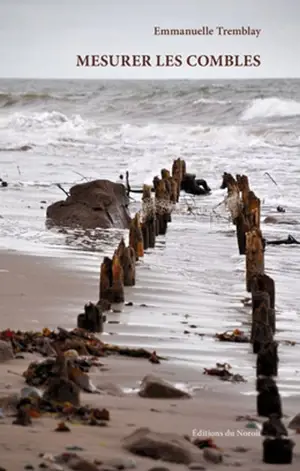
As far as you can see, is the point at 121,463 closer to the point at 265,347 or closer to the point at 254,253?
the point at 265,347

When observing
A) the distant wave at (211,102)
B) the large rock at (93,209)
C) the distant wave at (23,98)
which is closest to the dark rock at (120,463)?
the large rock at (93,209)

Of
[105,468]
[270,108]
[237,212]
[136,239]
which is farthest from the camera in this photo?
[270,108]

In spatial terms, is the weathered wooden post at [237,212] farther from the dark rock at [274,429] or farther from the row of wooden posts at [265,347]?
the dark rock at [274,429]

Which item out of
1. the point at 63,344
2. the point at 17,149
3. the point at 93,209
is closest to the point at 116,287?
the point at 63,344

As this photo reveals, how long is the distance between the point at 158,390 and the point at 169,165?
17785 mm

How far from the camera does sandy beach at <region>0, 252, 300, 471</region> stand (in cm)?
257

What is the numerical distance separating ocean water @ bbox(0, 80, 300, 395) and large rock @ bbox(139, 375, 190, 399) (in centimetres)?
47

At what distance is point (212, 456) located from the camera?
2.61m

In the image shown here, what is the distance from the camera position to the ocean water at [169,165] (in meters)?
5.07

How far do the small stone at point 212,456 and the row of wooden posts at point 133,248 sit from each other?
200 centimetres

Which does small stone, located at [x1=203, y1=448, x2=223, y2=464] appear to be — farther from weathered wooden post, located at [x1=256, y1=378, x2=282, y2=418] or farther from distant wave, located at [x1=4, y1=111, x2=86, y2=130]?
distant wave, located at [x1=4, y1=111, x2=86, y2=130]

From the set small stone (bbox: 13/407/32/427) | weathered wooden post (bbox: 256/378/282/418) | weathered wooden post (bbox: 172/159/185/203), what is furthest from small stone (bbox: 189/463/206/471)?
weathered wooden post (bbox: 172/159/185/203)

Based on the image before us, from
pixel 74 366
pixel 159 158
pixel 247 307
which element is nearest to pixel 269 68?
pixel 159 158

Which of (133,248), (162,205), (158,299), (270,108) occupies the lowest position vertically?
(158,299)
